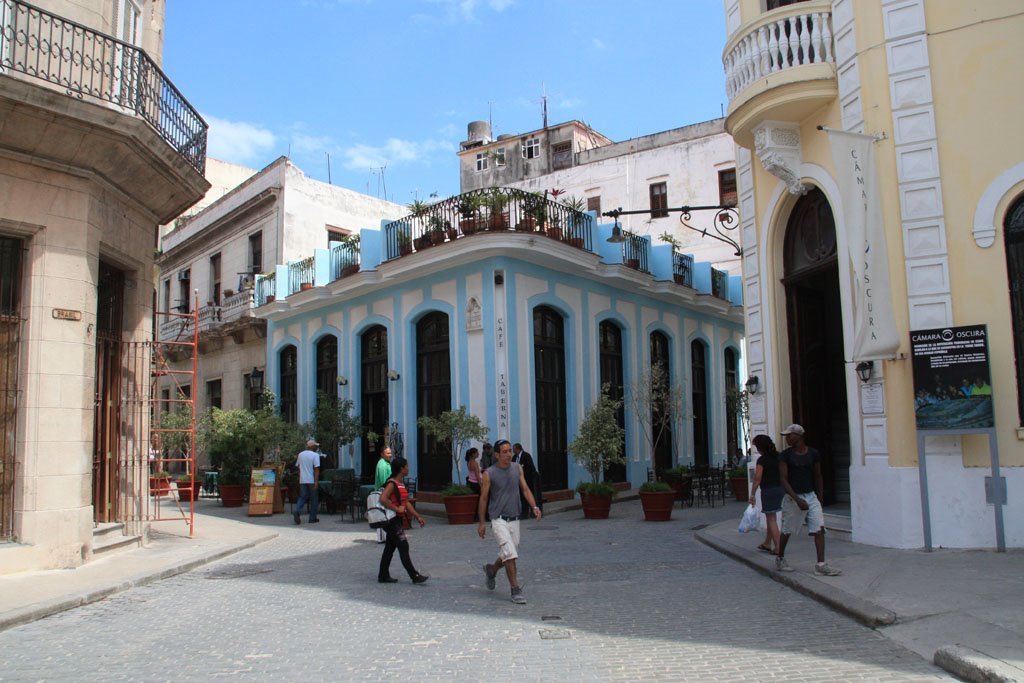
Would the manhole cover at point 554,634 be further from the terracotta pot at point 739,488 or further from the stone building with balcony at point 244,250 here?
the stone building with balcony at point 244,250

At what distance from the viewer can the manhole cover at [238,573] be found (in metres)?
10.3

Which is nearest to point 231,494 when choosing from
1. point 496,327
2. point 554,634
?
point 496,327

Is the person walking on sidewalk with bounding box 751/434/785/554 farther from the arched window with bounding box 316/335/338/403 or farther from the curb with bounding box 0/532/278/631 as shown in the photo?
the arched window with bounding box 316/335/338/403

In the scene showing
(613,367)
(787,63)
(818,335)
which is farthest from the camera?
(613,367)

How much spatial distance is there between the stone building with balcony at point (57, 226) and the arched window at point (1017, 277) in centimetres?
1067

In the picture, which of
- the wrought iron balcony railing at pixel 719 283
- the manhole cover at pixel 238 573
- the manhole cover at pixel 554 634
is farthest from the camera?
the wrought iron balcony railing at pixel 719 283

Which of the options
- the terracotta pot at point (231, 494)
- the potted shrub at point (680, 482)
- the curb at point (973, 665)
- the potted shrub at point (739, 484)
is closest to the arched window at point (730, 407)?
the potted shrub at point (739, 484)

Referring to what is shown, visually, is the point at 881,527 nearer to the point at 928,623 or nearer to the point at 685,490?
the point at 928,623

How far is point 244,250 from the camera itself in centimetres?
2752

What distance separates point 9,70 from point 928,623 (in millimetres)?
11067

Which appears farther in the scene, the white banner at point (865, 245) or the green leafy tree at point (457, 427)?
the green leafy tree at point (457, 427)

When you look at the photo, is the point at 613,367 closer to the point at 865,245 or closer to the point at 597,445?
the point at 597,445

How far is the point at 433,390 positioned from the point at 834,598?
43.4 feet

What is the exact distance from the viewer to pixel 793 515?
9227mm
